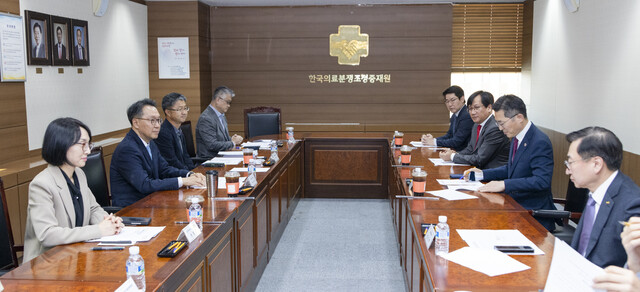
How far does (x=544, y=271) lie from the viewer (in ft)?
6.73

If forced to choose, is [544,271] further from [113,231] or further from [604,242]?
[113,231]

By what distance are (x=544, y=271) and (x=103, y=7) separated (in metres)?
5.84

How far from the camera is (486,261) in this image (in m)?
2.15

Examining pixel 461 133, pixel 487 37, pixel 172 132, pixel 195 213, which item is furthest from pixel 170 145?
pixel 487 37

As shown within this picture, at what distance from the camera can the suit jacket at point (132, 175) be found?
341 centimetres

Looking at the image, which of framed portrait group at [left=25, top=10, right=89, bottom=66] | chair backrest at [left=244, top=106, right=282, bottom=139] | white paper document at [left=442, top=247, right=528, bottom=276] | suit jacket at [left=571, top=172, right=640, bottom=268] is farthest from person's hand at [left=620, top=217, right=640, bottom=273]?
chair backrest at [left=244, top=106, right=282, bottom=139]

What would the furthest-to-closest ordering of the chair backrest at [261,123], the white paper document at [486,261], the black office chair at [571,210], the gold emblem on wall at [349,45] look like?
the gold emblem on wall at [349,45] → the chair backrest at [261,123] → the black office chair at [571,210] → the white paper document at [486,261]

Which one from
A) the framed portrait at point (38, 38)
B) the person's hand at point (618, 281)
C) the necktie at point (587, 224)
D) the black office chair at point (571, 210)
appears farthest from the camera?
the framed portrait at point (38, 38)

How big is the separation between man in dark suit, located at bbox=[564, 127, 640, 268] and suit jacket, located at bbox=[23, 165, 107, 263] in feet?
6.92

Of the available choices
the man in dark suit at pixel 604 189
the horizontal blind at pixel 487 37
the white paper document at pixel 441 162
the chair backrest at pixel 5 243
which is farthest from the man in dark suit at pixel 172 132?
the horizontal blind at pixel 487 37

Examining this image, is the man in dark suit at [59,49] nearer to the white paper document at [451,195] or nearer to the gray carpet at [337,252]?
the gray carpet at [337,252]

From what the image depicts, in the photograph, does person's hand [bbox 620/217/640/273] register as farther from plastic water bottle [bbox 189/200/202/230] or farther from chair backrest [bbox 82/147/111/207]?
chair backrest [bbox 82/147/111/207]

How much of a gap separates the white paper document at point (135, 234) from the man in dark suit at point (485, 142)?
2.88 metres

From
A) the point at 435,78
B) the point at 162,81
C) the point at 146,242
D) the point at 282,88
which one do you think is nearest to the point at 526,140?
the point at 146,242
